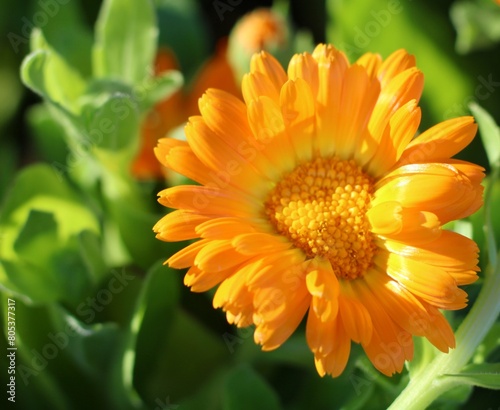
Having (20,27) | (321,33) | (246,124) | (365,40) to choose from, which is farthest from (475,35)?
(20,27)

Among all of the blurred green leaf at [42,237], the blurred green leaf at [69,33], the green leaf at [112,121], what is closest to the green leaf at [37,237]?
the blurred green leaf at [42,237]

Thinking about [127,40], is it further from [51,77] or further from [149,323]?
[149,323]

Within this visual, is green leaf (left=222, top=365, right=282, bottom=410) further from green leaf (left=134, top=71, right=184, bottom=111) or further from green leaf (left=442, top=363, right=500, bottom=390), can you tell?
green leaf (left=134, top=71, right=184, bottom=111)

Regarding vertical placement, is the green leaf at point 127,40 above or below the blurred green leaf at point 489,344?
above

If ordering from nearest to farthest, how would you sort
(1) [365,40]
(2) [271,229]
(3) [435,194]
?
(3) [435,194], (2) [271,229], (1) [365,40]

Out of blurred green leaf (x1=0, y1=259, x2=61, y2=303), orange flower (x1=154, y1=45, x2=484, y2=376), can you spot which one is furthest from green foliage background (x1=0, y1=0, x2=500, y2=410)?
orange flower (x1=154, y1=45, x2=484, y2=376)

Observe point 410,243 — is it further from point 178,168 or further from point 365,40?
point 365,40

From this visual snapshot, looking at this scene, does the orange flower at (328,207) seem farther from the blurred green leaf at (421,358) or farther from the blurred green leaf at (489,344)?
the blurred green leaf at (489,344)
